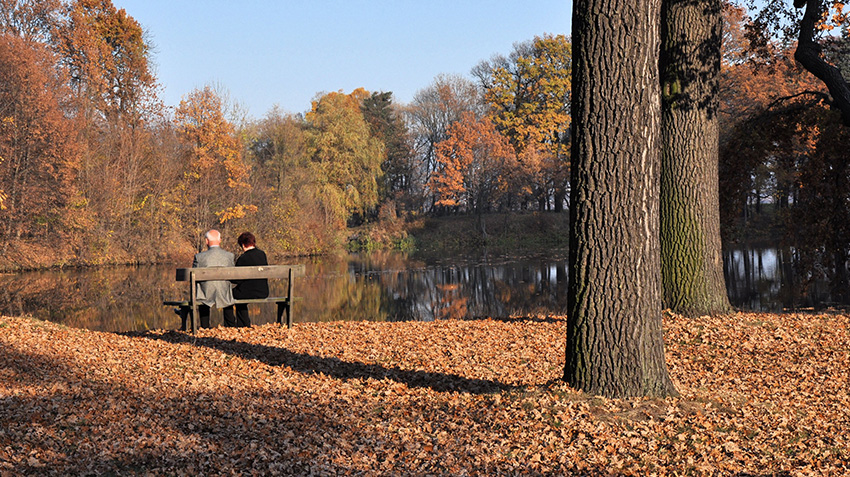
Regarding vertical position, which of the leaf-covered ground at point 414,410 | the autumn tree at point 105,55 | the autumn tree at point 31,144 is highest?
the autumn tree at point 105,55

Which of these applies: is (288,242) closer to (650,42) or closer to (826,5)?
(826,5)

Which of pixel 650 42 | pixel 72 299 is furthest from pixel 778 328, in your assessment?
pixel 72 299

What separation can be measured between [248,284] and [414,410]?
17.8ft

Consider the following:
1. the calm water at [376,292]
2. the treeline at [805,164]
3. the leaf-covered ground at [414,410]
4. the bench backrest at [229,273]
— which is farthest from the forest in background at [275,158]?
the bench backrest at [229,273]

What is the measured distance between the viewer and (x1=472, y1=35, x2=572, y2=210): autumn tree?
142 feet

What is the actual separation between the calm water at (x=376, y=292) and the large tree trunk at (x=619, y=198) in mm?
6130

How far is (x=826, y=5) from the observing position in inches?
443

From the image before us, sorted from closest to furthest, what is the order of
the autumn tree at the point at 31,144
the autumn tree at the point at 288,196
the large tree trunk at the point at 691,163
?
the large tree trunk at the point at 691,163 → the autumn tree at the point at 31,144 → the autumn tree at the point at 288,196

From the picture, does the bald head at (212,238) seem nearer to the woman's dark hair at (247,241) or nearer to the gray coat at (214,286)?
the gray coat at (214,286)

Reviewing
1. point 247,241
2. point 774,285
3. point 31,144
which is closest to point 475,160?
point 31,144

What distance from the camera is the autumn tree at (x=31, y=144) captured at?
26109mm

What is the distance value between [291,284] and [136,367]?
10.3 ft

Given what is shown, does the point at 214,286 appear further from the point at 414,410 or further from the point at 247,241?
the point at 414,410

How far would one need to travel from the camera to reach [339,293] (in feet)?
66.0
